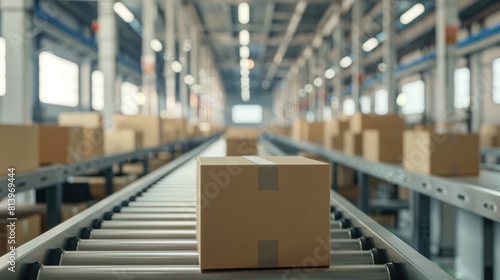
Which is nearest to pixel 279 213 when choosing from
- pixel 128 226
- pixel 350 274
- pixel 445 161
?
pixel 350 274

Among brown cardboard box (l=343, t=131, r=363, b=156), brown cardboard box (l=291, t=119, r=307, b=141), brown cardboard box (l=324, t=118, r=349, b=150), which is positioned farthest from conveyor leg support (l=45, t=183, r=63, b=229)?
brown cardboard box (l=291, t=119, r=307, b=141)

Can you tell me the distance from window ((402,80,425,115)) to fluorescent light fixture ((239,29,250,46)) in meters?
6.33

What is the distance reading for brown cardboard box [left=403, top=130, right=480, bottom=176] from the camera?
341 centimetres

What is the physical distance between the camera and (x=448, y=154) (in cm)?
343

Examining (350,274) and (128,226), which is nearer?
(350,274)

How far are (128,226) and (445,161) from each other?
237cm

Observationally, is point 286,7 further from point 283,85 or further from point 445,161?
point 283,85

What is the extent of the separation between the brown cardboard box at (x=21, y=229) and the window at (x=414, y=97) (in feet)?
45.7

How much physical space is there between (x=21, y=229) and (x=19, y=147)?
2.18 feet

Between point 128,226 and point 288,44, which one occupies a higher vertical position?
point 288,44

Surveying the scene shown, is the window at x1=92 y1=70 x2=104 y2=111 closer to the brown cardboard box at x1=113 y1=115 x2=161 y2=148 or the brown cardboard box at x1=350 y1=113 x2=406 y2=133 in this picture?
the brown cardboard box at x1=113 y1=115 x2=161 y2=148

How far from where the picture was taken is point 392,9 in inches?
367

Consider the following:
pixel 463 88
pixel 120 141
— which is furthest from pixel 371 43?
pixel 120 141

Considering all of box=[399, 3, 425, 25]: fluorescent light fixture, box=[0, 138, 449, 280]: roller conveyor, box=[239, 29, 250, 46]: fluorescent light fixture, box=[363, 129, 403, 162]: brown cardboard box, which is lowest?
box=[0, 138, 449, 280]: roller conveyor
